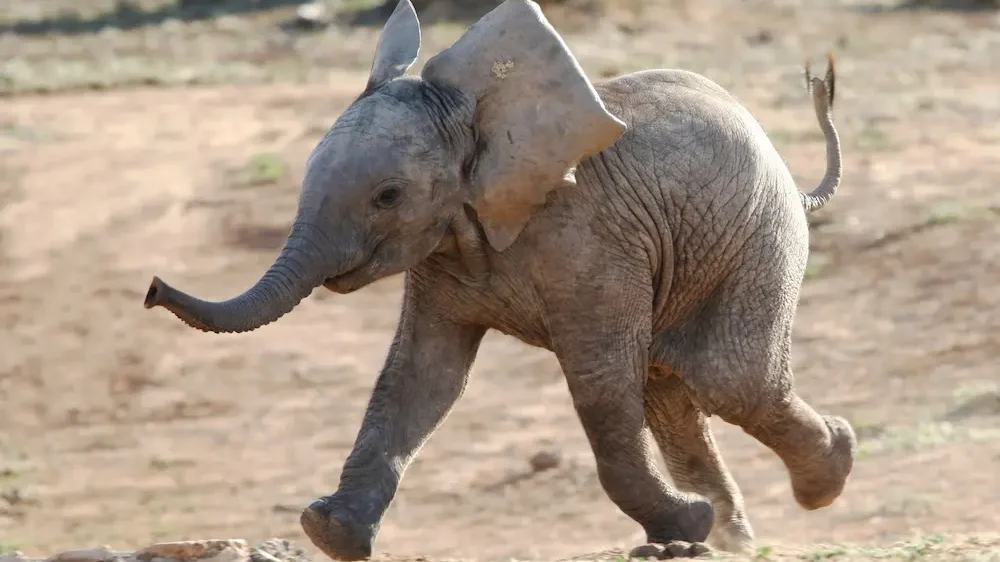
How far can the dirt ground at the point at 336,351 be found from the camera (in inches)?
403

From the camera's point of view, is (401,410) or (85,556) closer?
(85,556)

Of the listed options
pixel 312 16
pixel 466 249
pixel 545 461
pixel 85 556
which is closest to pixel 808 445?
pixel 466 249

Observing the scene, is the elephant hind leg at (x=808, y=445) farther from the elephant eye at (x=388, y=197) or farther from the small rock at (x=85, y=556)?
the small rock at (x=85, y=556)

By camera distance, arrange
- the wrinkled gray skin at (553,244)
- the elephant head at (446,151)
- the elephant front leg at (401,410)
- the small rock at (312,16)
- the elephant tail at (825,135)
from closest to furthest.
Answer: the elephant head at (446,151) < the wrinkled gray skin at (553,244) < the elephant front leg at (401,410) < the elephant tail at (825,135) < the small rock at (312,16)

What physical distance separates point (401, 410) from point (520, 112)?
115 centimetres

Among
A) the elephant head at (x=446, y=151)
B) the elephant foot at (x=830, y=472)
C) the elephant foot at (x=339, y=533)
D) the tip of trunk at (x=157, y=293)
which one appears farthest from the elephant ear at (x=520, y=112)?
the elephant foot at (x=830, y=472)

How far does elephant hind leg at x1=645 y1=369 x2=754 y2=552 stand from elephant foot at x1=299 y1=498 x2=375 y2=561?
1665 millimetres

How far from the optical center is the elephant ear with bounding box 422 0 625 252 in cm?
624

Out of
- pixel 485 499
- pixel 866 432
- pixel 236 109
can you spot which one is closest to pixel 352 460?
pixel 485 499

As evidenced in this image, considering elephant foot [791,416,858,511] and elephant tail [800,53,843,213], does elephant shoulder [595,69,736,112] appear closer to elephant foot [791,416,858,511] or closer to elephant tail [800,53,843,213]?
elephant tail [800,53,843,213]

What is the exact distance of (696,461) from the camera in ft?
26.0

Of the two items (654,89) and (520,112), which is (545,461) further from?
(520,112)

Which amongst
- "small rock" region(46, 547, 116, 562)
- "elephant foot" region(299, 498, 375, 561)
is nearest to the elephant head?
"elephant foot" region(299, 498, 375, 561)

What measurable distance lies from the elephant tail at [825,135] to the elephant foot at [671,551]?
197 cm
